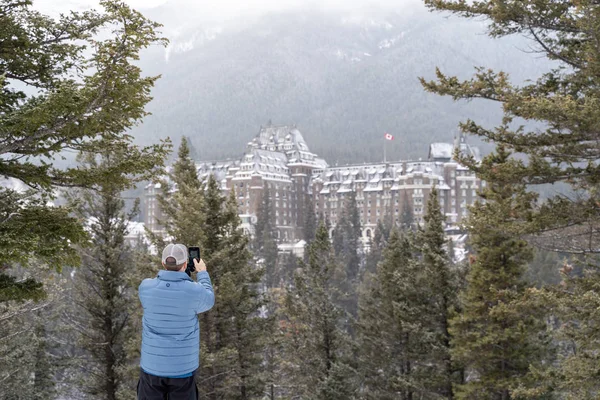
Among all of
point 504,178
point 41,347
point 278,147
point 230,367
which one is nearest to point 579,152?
point 504,178

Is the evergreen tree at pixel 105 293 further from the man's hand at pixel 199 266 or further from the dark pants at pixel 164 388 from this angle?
the dark pants at pixel 164 388

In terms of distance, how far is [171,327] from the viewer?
527 centimetres

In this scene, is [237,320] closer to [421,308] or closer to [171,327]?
[421,308]

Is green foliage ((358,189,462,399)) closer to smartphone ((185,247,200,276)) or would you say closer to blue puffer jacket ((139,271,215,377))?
smartphone ((185,247,200,276))

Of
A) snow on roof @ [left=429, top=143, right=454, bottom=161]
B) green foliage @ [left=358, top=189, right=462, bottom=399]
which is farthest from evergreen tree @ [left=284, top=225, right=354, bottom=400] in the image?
snow on roof @ [left=429, top=143, right=454, bottom=161]

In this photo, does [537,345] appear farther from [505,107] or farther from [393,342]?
[505,107]

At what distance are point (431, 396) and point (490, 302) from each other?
5.83 m

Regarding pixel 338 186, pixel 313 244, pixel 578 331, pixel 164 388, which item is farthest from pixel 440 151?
pixel 164 388

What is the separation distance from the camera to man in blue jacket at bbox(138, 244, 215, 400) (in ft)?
17.2

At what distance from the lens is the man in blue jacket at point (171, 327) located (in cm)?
525

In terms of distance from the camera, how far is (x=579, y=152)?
34.9ft

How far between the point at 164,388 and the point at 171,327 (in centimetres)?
63

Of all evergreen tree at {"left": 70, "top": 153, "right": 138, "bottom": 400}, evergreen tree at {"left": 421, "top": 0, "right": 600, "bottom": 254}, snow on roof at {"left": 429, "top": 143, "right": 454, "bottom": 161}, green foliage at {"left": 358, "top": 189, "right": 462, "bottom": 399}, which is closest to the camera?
evergreen tree at {"left": 421, "top": 0, "right": 600, "bottom": 254}

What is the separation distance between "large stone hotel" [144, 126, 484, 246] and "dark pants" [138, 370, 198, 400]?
123 metres
